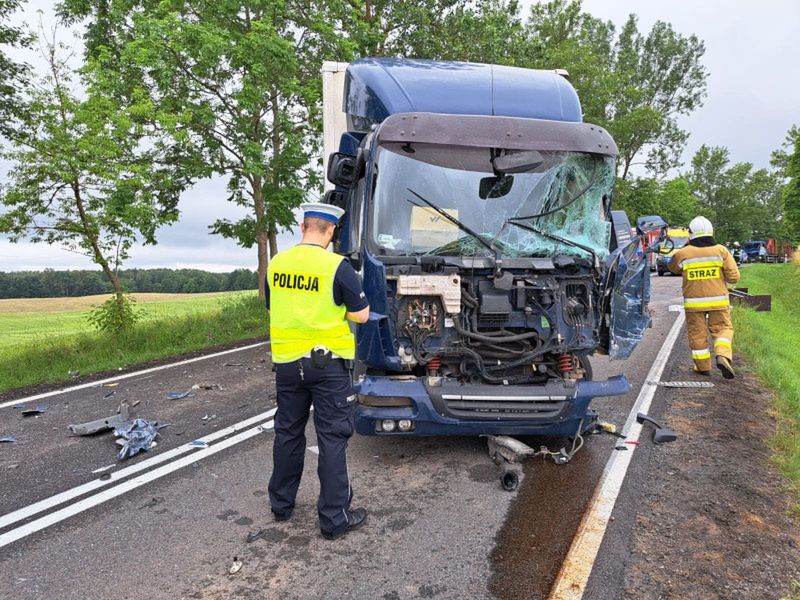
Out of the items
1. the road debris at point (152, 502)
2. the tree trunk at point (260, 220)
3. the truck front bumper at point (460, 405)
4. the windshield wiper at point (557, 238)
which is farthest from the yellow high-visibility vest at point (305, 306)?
the tree trunk at point (260, 220)

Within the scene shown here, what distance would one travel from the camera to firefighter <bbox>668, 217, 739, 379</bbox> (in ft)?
22.2

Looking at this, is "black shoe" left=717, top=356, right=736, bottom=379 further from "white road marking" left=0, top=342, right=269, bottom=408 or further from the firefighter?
"white road marking" left=0, top=342, right=269, bottom=408

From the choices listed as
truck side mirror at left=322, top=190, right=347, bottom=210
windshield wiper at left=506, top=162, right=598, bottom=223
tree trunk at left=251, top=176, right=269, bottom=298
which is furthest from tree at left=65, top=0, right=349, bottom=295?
windshield wiper at left=506, top=162, right=598, bottom=223

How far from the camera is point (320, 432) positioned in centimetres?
328

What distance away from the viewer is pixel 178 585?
107 inches

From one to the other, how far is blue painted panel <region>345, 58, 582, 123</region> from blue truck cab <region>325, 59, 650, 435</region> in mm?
595

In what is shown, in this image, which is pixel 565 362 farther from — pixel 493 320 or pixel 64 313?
pixel 64 313

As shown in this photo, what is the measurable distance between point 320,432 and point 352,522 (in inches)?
22.1

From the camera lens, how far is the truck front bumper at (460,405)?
387 centimetres

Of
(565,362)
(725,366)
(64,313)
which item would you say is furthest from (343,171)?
(64,313)

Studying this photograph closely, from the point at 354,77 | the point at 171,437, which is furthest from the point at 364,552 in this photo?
the point at 354,77

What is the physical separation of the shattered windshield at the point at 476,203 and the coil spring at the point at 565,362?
2.58ft

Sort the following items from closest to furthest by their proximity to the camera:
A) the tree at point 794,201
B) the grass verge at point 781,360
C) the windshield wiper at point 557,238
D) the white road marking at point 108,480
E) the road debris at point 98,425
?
1. the white road marking at point 108,480
2. the windshield wiper at point 557,238
3. the grass verge at point 781,360
4. the road debris at point 98,425
5. the tree at point 794,201

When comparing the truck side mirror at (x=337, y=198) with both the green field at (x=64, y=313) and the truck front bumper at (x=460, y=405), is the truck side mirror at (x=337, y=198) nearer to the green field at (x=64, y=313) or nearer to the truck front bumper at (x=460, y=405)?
the truck front bumper at (x=460, y=405)
